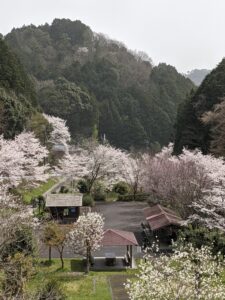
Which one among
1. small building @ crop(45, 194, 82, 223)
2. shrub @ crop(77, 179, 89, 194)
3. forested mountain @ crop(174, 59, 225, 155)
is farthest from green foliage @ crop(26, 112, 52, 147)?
forested mountain @ crop(174, 59, 225, 155)

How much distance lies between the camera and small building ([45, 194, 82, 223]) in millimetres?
29484

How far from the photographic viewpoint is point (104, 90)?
254 ft

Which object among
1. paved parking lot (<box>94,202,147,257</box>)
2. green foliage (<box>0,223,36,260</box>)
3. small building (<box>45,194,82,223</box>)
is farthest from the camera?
small building (<box>45,194,82,223</box>)

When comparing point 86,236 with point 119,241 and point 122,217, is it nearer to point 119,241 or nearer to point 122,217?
point 119,241

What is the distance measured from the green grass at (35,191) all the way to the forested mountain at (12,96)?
5399 mm

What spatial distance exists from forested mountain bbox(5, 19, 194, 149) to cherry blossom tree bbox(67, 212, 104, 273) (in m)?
44.5

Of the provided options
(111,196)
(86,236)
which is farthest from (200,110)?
(86,236)

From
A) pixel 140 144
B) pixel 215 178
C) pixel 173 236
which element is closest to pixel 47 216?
pixel 173 236

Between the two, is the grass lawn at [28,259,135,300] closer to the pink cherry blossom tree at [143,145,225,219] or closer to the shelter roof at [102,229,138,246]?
the shelter roof at [102,229,138,246]

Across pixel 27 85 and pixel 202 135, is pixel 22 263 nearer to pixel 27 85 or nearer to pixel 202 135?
pixel 202 135

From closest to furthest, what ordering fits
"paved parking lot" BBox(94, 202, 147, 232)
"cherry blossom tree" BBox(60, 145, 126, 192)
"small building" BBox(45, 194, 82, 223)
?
"paved parking lot" BBox(94, 202, 147, 232)
"small building" BBox(45, 194, 82, 223)
"cherry blossom tree" BBox(60, 145, 126, 192)

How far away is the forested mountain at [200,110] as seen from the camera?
138 feet

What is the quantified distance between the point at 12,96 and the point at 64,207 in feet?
51.8

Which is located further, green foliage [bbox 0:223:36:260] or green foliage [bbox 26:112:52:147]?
green foliage [bbox 26:112:52:147]
